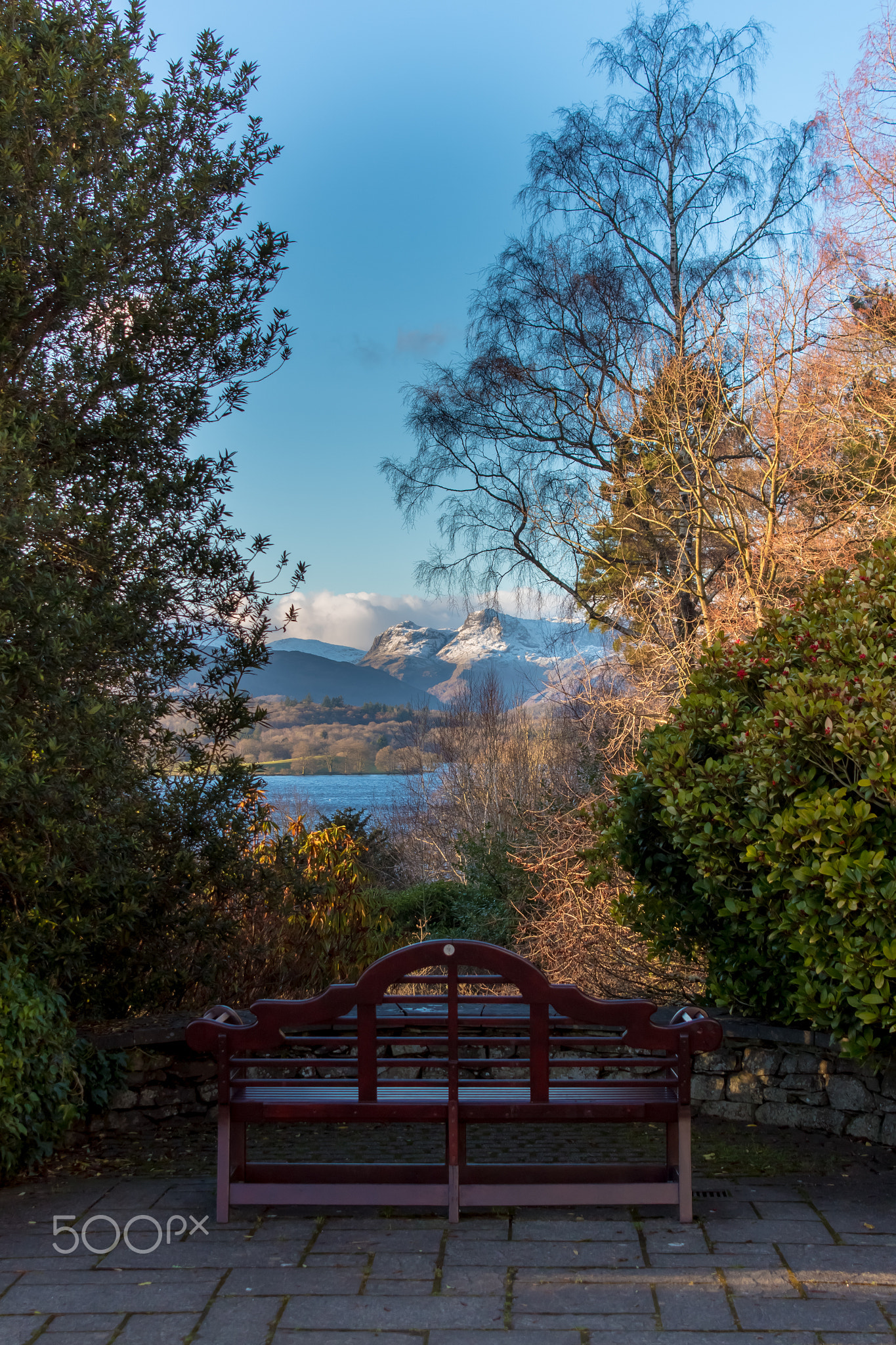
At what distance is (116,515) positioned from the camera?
14.8ft

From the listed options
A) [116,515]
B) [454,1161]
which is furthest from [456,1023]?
[116,515]

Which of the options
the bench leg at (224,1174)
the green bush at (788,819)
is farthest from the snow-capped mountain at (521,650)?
the bench leg at (224,1174)

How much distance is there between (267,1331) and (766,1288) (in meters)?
1.44

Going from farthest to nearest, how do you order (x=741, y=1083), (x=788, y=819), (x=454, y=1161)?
(x=741, y=1083)
(x=788, y=819)
(x=454, y=1161)

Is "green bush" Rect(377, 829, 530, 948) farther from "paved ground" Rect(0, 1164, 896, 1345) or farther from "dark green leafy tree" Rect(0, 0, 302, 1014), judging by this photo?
"paved ground" Rect(0, 1164, 896, 1345)

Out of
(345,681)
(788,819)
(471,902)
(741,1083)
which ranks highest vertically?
(345,681)

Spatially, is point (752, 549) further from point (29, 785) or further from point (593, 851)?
point (29, 785)

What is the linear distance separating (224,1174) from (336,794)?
1773 cm

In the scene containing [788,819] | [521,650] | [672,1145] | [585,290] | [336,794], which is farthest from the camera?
[336,794]

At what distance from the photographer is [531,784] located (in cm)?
1327

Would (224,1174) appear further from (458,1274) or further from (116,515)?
(116,515)

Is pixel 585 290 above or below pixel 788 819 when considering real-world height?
above

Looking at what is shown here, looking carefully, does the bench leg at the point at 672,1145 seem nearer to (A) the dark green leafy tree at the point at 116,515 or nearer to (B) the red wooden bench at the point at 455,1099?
(B) the red wooden bench at the point at 455,1099

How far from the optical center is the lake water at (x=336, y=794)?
15.6 m
